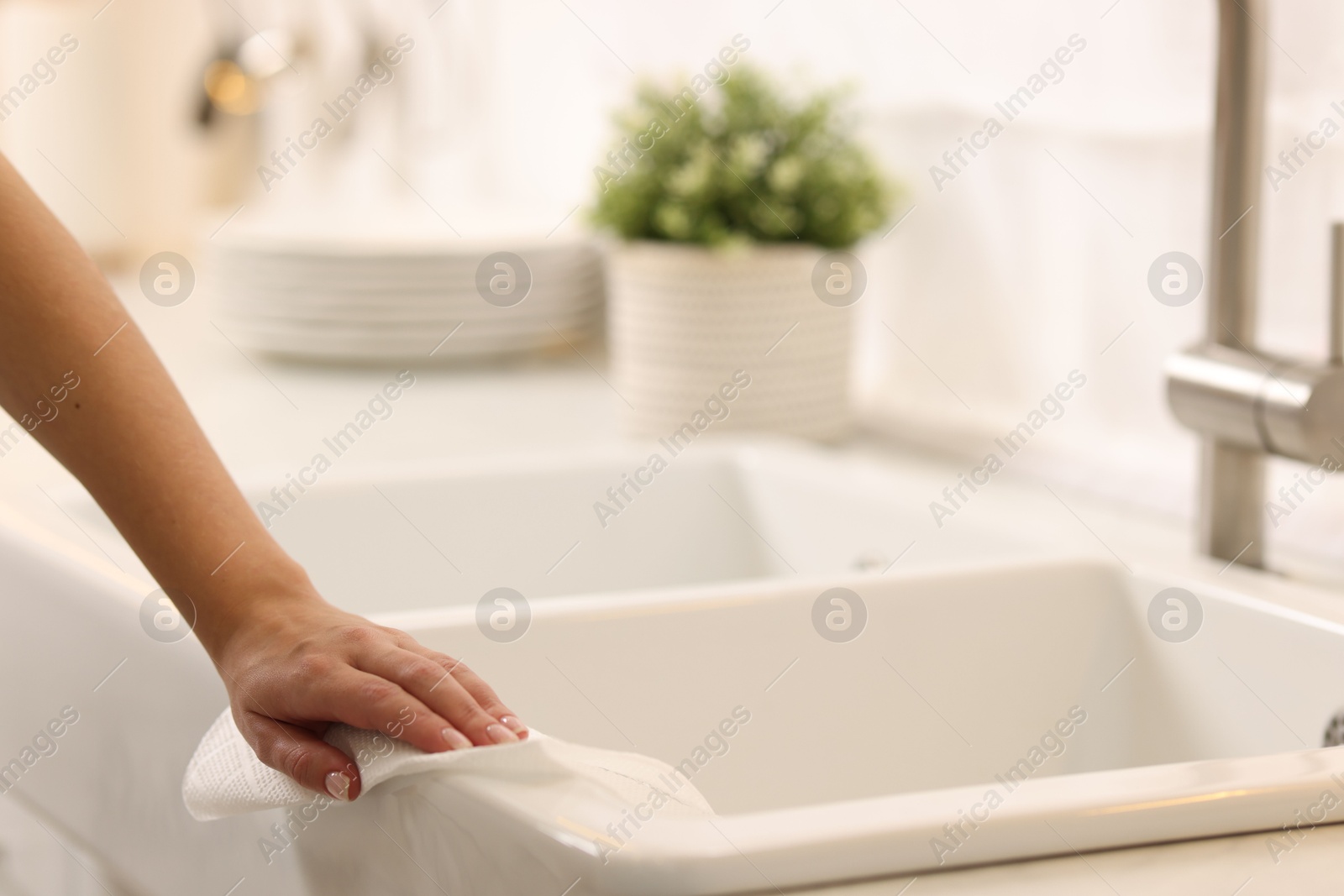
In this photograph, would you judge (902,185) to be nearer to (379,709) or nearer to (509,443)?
(509,443)

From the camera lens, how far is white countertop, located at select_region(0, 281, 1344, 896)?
17.4 inches

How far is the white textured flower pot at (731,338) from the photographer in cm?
117

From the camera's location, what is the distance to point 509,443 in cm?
122

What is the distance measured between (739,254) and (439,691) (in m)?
0.70

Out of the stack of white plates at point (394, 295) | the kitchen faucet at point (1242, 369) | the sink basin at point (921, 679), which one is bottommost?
the sink basin at point (921, 679)

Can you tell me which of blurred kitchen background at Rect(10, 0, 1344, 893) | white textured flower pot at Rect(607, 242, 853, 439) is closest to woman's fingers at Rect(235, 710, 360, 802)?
blurred kitchen background at Rect(10, 0, 1344, 893)

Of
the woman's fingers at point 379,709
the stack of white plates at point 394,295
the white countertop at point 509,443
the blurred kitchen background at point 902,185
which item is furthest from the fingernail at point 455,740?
the stack of white plates at point 394,295

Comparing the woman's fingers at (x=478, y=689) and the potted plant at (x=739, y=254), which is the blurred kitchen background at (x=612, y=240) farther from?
the woman's fingers at (x=478, y=689)

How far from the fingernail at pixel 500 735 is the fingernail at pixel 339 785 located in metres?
0.05

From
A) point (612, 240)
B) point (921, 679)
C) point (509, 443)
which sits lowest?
point (921, 679)

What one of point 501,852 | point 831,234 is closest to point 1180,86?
point 831,234

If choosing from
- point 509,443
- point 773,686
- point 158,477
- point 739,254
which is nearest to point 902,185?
point 739,254

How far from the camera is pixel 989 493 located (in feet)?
3.35

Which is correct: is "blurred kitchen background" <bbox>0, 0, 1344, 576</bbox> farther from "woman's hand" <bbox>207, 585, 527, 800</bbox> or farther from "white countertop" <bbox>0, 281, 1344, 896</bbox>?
"woman's hand" <bbox>207, 585, 527, 800</bbox>
